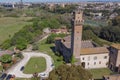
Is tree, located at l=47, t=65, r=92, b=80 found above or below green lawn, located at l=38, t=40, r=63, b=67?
above

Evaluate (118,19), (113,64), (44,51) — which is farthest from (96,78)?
(118,19)

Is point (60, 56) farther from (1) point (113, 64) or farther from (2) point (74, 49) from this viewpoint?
(1) point (113, 64)

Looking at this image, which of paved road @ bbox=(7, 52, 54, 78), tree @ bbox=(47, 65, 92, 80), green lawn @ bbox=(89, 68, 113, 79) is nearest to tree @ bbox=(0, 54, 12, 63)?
paved road @ bbox=(7, 52, 54, 78)

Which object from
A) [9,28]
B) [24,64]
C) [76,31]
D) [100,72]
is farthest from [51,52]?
[9,28]

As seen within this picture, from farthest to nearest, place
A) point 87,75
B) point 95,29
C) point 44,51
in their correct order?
1. point 95,29
2. point 44,51
3. point 87,75

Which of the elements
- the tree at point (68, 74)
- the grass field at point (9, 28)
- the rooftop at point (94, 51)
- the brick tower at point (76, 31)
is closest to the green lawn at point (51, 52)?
the brick tower at point (76, 31)

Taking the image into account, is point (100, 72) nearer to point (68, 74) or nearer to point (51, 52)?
point (51, 52)

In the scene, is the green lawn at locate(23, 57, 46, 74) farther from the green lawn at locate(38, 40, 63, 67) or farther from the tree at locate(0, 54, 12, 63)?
the tree at locate(0, 54, 12, 63)
